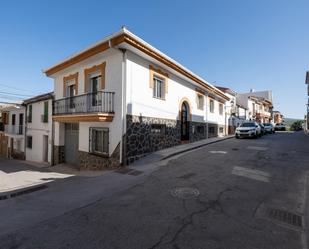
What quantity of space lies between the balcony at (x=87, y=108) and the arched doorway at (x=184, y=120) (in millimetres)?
6392

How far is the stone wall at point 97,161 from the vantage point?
986cm

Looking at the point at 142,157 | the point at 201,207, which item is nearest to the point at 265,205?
the point at 201,207

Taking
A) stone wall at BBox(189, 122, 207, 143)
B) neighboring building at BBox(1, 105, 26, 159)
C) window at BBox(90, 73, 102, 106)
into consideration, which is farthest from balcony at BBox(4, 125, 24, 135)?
stone wall at BBox(189, 122, 207, 143)

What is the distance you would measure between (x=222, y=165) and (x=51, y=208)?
21.7ft

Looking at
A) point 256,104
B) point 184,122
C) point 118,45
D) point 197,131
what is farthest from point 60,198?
point 256,104

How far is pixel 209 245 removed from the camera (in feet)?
10.7

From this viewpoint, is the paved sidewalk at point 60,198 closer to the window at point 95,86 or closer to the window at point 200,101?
the window at point 95,86

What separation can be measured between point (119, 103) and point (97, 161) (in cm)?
365

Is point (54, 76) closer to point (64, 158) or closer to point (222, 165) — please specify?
point (64, 158)

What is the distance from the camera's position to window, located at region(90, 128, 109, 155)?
422 inches

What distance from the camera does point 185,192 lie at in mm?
5703

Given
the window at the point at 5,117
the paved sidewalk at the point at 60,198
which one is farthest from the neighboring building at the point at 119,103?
the window at the point at 5,117

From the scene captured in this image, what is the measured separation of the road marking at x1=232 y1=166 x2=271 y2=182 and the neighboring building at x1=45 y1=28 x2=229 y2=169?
4918 millimetres

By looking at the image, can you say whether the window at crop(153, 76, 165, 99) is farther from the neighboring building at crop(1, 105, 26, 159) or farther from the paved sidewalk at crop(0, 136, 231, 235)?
the neighboring building at crop(1, 105, 26, 159)
